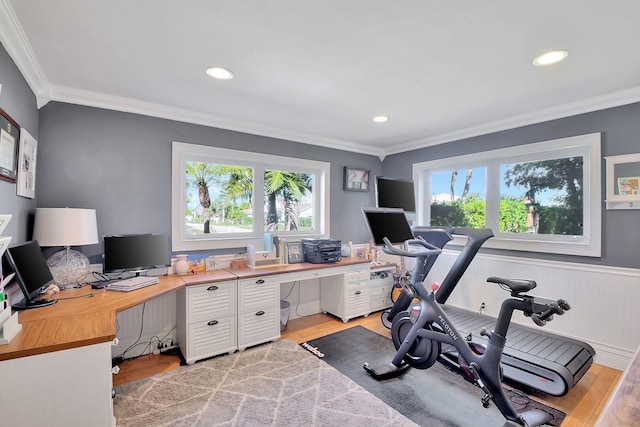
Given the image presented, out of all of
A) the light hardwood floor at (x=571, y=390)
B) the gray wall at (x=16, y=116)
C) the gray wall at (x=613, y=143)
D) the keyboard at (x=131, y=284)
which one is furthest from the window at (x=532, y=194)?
the gray wall at (x=16, y=116)

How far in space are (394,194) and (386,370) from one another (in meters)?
1.66

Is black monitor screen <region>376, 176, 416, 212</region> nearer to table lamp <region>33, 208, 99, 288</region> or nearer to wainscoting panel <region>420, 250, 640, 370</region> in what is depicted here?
wainscoting panel <region>420, 250, 640, 370</region>

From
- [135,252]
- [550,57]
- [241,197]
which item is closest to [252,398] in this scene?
[135,252]

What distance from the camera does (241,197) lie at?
354 centimetres

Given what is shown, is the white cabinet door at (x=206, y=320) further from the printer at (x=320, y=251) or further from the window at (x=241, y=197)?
the printer at (x=320, y=251)

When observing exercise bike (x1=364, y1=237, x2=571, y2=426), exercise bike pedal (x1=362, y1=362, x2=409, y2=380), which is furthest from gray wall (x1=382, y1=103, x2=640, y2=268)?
exercise bike pedal (x1=362, y1=362, x2=409, y2=380)

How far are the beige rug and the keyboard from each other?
751 millimetres

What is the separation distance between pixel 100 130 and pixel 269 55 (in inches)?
70.6

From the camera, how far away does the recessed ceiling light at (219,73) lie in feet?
6.96

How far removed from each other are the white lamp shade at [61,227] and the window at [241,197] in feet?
2.62

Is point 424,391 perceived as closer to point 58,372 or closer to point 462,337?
point 462,337

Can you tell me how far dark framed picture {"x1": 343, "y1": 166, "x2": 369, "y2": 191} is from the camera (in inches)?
171

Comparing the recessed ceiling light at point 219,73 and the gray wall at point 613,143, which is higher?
the recessed ceiling light at point 219,73

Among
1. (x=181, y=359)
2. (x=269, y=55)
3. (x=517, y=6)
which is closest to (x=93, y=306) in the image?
(x=181, y=359)
